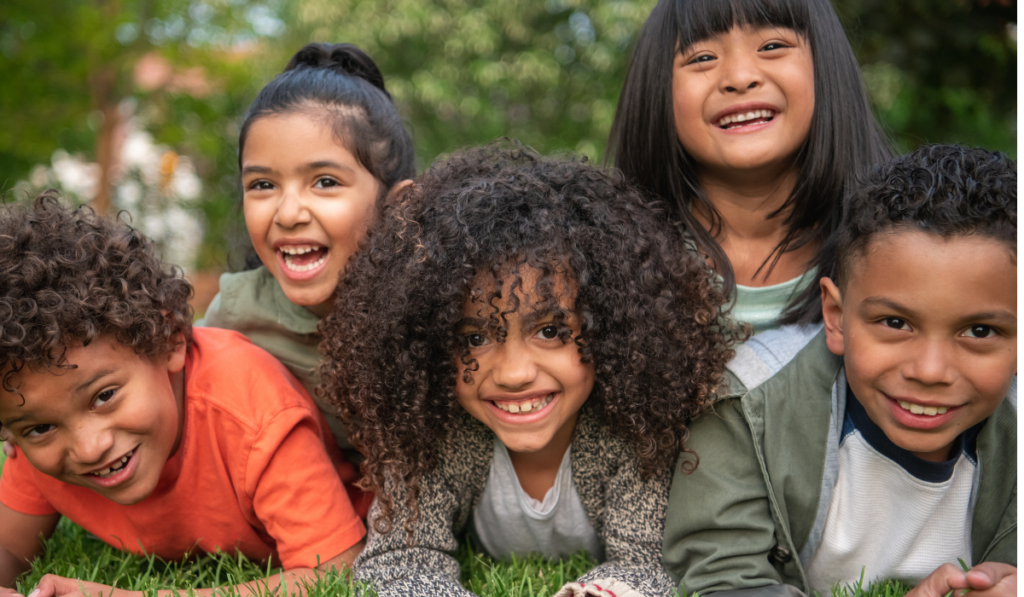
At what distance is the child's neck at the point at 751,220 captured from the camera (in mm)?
2703

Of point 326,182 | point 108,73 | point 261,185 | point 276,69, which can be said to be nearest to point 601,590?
point 326,182

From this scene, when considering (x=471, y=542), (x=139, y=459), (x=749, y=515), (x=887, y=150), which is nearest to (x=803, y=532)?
(x=749, y=515)

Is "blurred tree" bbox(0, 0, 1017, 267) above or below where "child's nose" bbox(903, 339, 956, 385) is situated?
above

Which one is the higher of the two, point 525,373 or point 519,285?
point 519,285

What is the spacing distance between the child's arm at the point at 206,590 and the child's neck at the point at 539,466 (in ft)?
1.88

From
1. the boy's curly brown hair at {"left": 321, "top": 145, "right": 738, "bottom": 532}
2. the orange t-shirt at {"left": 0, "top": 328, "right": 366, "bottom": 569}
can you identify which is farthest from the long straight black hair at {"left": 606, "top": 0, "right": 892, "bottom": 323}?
the orange t-shirt at {"left": 0, "top": 328, "right": 366, "bottom": 569}

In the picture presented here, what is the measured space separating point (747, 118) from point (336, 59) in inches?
60.1

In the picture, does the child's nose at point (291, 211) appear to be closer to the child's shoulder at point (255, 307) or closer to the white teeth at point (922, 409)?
the child's shoulder at point (255, 307)

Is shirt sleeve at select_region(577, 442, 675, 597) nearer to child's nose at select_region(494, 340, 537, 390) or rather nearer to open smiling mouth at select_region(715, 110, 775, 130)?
child's nose at select_region(494, 340, 537, 390)

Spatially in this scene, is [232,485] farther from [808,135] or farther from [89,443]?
[808,135]

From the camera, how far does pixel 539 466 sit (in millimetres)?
2424

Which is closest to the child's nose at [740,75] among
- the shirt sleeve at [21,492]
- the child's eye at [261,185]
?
the child's eye at [261,185]

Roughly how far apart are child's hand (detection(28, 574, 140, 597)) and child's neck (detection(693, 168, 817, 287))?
1999 mm

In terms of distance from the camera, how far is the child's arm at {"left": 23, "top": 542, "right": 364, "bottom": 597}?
7.08ft
